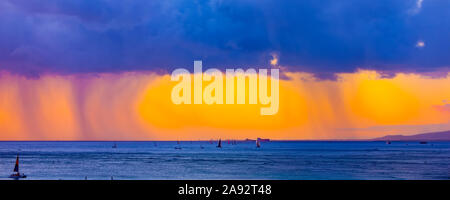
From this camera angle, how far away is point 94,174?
7500cm
